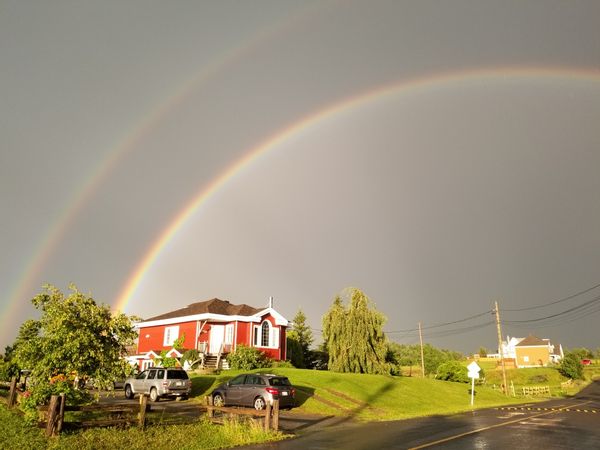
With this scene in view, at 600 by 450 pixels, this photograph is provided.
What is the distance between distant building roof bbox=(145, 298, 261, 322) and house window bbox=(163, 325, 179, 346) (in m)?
1.38

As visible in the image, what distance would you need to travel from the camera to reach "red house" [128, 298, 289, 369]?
4359cm

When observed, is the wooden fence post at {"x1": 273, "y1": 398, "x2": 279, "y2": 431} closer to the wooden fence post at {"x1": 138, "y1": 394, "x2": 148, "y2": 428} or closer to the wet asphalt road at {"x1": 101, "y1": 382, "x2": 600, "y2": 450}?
the wet asphalt road at {"x1": 101, "y1": 382, "x2": 600, "y2": 450}

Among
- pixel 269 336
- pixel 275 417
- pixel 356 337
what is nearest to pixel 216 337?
pixel 269 336

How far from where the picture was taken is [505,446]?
12734 mm

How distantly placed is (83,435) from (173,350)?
28509 mm

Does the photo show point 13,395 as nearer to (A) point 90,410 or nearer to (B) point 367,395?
(A) point 90,410

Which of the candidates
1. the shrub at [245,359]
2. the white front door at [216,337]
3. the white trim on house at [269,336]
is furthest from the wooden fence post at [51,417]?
the white trim on house at [269,336]

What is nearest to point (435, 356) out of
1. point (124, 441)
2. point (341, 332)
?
point (341, 332)

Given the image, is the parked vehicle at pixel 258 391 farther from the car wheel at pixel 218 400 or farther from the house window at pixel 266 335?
the house window at pixel 266 335

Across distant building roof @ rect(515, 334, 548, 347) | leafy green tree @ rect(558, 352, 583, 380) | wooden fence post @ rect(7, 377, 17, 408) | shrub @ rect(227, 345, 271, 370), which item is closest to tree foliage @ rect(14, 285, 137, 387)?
wooden fence post @ rect(7, 377, 17, 408)

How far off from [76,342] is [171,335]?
35.0m

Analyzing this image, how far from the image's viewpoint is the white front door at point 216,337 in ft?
145

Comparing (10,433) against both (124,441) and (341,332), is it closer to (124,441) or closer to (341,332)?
(124,441)

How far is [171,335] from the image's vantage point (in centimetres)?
4672
